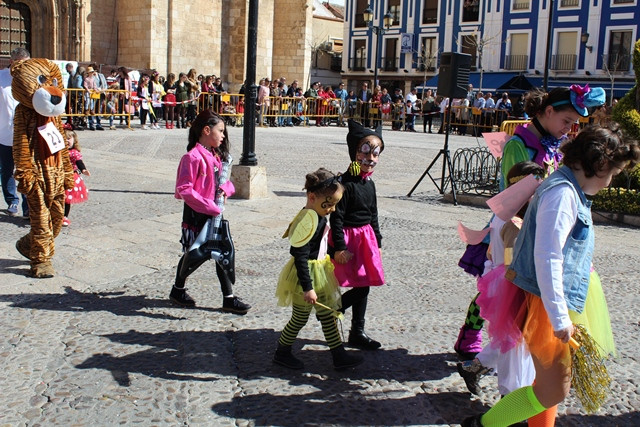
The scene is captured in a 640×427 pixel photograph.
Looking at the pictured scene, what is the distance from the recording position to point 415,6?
46000 millimetres

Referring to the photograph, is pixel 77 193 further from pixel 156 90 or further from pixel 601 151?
pixel 156 90

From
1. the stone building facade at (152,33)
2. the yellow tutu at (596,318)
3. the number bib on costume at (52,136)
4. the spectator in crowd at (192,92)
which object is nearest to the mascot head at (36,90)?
the number bib on costume at (52,136)

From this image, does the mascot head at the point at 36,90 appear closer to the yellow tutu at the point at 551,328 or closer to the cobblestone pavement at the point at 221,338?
the cobblestone pavement at the point at 221,338

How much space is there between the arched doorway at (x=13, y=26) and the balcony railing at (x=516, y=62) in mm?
28632

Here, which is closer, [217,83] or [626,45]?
[217,83]

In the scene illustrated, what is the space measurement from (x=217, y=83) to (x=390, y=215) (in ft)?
47.7

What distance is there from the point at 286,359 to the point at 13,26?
2183 cm

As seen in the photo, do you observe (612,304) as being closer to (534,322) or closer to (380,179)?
(534,322)

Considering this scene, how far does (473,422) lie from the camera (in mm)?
2939

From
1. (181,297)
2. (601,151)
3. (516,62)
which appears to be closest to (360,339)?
(181,297)

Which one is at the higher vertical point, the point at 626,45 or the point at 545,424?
the point at 626,45

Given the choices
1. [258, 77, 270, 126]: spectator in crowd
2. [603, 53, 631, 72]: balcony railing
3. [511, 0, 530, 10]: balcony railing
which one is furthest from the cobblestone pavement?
[511, 0, 530, 10]: balcony railing

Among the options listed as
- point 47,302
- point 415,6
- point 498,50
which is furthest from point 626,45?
point 47,302

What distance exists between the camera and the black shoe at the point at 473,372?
3257mm
